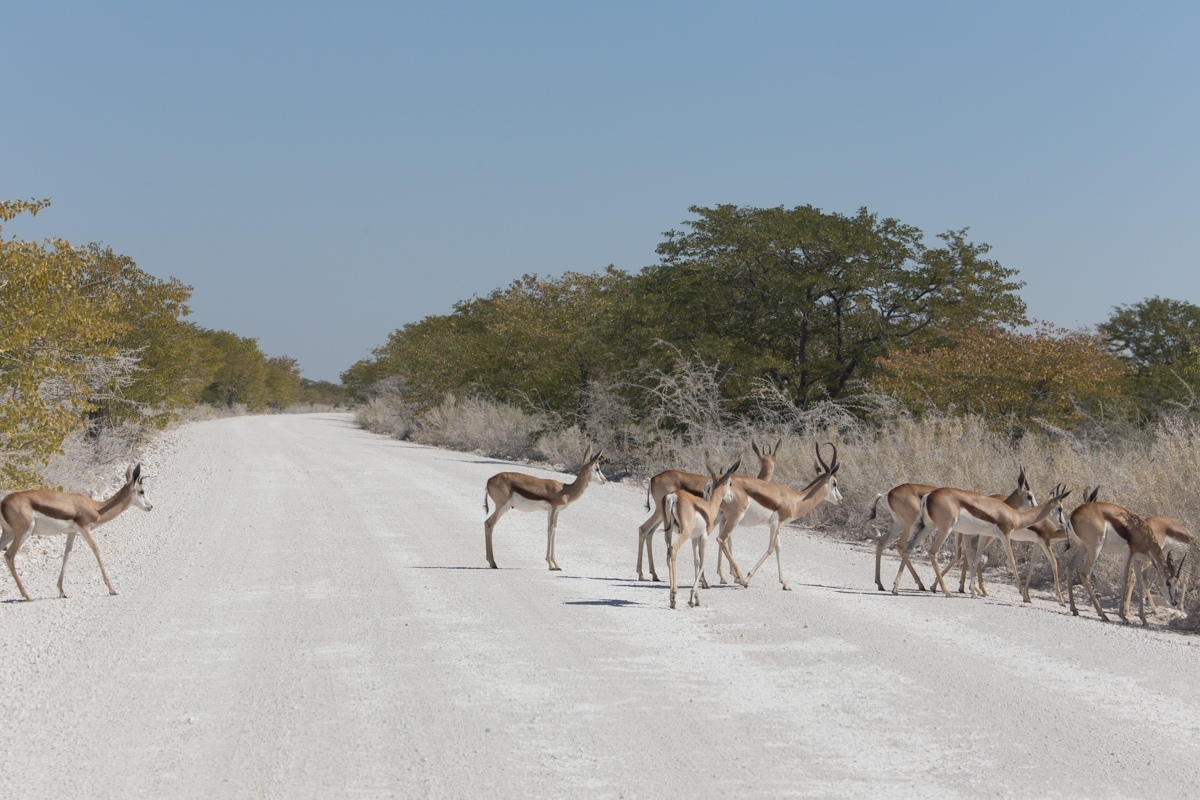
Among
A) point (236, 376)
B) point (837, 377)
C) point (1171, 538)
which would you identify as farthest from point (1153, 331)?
point (236, 376)

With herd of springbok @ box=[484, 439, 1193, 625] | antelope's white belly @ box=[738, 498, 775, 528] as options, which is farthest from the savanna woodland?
antelope's white belly @ box=[738, 498, 775, 528]

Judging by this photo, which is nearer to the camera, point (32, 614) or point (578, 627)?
point (578, 627)

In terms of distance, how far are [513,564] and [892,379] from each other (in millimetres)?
13159

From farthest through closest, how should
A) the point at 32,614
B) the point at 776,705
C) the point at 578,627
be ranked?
1. the point at 32,614
2. the point at 578,627
3. the point at 776,705

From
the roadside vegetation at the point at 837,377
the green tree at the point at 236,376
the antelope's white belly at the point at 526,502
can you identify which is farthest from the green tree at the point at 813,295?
the green tree at the point at 236,376

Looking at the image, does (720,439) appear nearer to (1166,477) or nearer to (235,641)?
(1166,477)

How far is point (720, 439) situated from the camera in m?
23.0

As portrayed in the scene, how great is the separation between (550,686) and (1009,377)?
16.0m

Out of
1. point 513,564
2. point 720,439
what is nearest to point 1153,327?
point 720,439

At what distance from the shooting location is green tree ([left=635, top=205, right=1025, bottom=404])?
24484mm

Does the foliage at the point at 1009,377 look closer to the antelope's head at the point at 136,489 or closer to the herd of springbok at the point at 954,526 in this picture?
the herd of springbok at the point at 954,526

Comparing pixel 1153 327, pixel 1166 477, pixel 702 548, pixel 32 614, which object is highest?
pixel 1153 327

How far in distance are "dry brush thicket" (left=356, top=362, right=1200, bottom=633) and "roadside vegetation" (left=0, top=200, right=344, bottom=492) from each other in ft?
29.3

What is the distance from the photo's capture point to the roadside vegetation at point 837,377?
55.7 feet
